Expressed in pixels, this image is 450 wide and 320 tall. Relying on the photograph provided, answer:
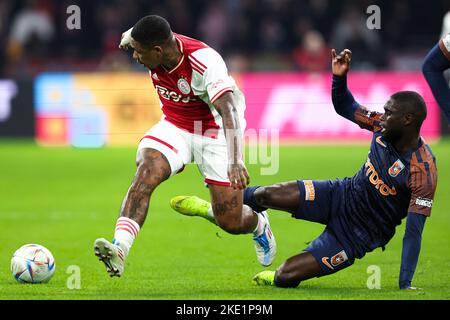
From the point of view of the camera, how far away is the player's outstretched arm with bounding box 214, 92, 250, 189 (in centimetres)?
657

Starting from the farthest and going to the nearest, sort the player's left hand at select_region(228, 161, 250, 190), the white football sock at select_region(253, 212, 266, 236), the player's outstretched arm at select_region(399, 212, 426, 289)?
Answer: the white football sock at select_region(253, 212, 266, 236), the player's outstretched arm at select_region(399, 212, 426, 289), the player's left hand at select_region(228, 161, 250, 190)

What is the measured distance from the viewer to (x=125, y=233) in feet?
21.9

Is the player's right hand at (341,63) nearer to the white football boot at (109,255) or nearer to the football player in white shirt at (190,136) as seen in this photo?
the football player in white shirt at (190,136)

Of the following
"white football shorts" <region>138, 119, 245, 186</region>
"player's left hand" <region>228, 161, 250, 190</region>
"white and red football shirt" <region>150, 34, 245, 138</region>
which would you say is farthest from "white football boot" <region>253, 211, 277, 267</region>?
"player's left hand" <region>228, 161, 250, 190</region>

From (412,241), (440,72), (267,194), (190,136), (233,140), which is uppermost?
(440,72)

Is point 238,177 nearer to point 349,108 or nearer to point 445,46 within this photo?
point 349,108

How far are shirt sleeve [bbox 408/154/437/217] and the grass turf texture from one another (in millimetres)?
619

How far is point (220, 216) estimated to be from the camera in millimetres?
7648

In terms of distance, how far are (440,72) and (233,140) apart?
184cm

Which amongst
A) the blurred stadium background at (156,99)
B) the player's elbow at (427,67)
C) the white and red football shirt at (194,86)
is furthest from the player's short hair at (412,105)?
the blurred stadium background at (156,99)

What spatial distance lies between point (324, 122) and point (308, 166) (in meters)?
3.69

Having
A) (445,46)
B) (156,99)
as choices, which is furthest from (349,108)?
(156,99)

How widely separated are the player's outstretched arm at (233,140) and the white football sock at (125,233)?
81 centimetres

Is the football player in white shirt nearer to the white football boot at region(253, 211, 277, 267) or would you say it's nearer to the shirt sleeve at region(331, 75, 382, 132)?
the white football boot at region(253, 211, 277, 267)
